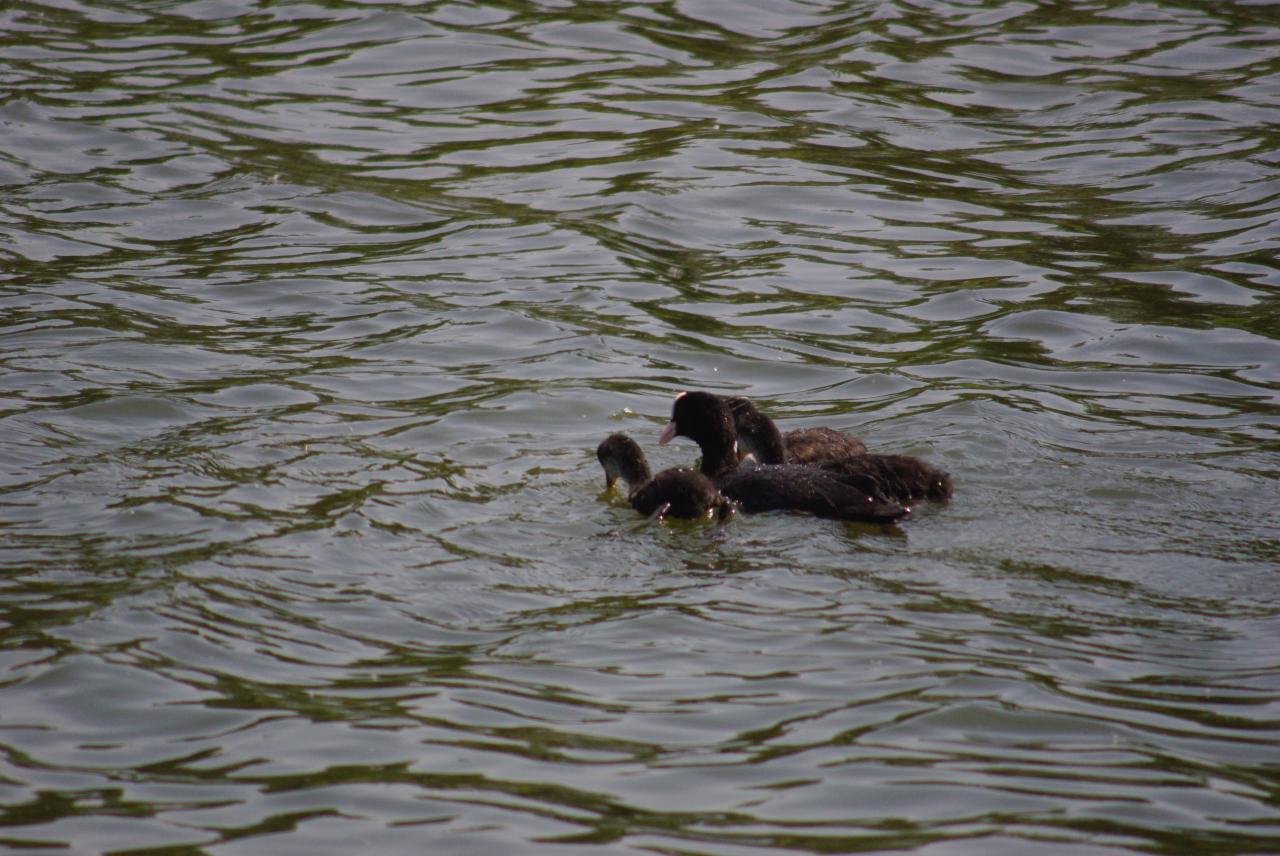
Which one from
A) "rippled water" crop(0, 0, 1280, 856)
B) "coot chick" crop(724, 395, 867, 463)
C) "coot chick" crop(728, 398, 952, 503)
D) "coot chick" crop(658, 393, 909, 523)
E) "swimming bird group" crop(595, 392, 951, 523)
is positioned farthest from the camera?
"coot chick" crop(724, 395, 867, 463)

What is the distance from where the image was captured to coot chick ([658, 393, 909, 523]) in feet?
26.4

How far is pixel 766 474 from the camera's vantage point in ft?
27.9

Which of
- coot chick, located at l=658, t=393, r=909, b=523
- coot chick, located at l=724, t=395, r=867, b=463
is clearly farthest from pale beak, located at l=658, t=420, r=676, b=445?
coot chick, located at l=724, t=395, r=867, b=463

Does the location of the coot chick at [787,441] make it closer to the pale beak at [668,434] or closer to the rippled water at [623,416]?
the pale beak at [668,434]

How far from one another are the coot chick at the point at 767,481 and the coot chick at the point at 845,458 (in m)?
0.12

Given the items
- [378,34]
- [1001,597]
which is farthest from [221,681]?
[378,34]

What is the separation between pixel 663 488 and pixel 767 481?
556 millimetres

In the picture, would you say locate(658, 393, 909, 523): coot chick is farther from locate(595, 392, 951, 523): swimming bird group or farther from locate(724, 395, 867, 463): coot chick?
locate(724, 395, 867, 463): coot chick

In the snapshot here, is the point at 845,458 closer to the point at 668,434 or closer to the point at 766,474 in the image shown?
the point at 766,474

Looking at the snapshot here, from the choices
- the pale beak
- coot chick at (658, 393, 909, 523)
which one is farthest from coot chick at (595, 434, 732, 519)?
the pale beak

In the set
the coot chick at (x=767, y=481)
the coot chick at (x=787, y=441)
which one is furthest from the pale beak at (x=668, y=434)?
the coot chick at (x=787, y=441)

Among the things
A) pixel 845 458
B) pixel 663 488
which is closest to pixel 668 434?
pixel 663 488

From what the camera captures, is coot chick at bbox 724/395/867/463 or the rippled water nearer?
the rippled water

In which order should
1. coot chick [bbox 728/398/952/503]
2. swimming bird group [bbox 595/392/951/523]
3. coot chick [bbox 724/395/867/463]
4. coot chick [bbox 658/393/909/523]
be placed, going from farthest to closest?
coot chick [bbox 724/395/867/463], coot chick [bbox 728/398/952/503], swimming bird group [bbox 595/392/951/523], coot chick [bbox 658/393/909/523]
